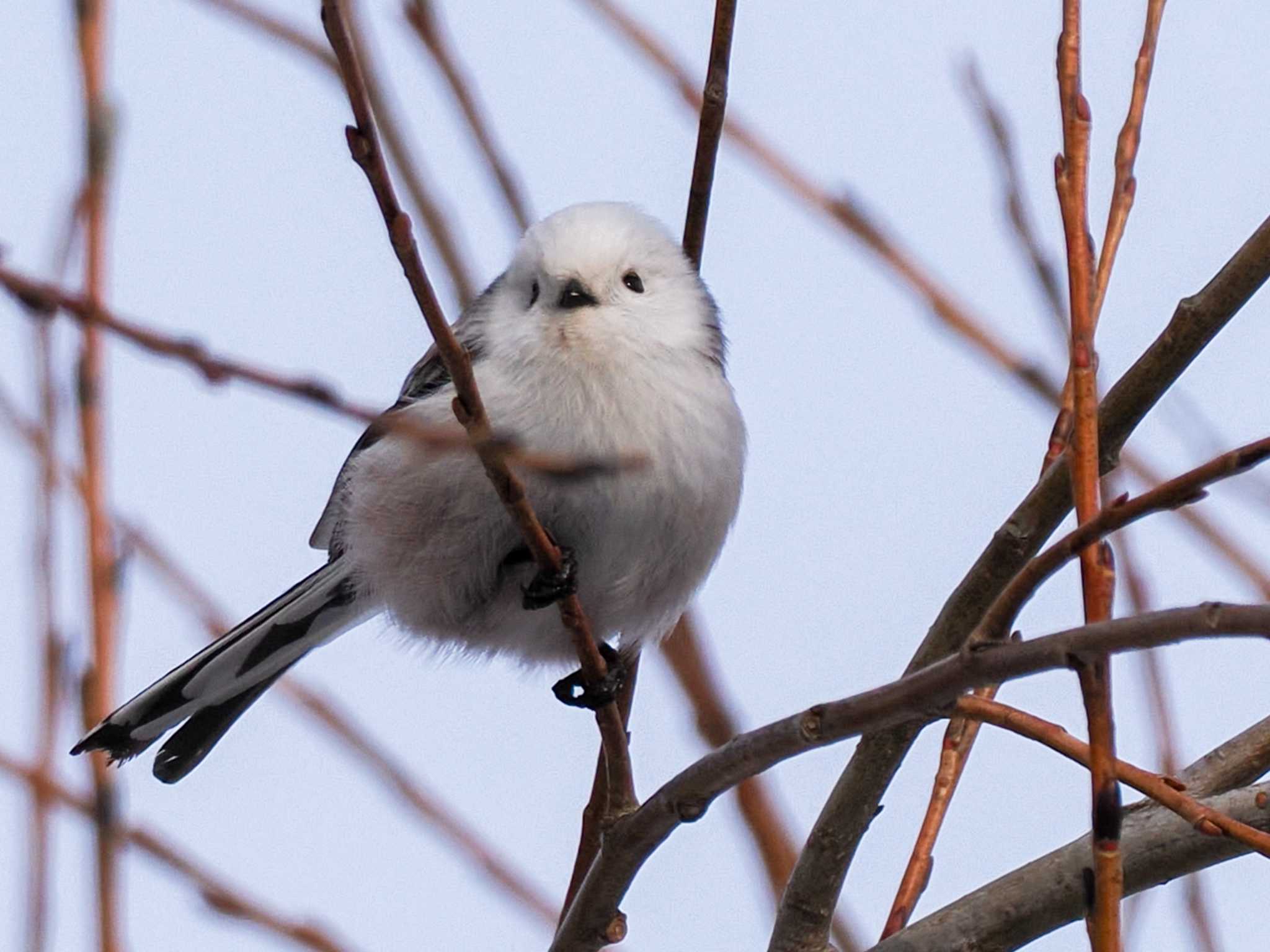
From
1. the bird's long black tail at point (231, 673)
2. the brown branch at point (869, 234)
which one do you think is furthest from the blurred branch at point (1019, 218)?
the bird's long black tail at point (231, 673)

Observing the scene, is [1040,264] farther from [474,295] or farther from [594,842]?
[594,842]

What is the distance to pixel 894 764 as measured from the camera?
6.07 feet

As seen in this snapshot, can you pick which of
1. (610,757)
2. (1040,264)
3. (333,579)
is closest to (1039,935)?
(610,757)

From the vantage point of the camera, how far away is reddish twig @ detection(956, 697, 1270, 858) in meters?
1.19

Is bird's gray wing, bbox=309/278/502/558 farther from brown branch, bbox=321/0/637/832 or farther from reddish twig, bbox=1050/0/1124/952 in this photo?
reddish twig, bbox=1050/0/1124/952

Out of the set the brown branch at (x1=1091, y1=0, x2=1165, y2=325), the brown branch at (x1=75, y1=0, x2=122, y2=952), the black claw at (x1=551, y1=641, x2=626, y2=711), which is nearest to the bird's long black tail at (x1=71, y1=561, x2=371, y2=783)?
the black claw at (x1=551, y1=641, x2=626, y2=711)

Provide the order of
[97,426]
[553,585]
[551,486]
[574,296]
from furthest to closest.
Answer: [574,296]
[551,486]
[553,585]
[97,426]

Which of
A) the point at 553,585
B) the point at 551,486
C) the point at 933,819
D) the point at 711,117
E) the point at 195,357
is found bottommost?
the point at 195,357

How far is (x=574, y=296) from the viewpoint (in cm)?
260

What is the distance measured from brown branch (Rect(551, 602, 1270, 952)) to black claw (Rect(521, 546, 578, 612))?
0.27m

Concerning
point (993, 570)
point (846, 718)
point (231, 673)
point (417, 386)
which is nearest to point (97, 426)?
point (846, 718)

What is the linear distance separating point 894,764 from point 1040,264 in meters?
0.57

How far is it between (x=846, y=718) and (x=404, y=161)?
104 cm

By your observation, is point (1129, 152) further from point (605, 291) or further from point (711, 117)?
point (605, 291)
